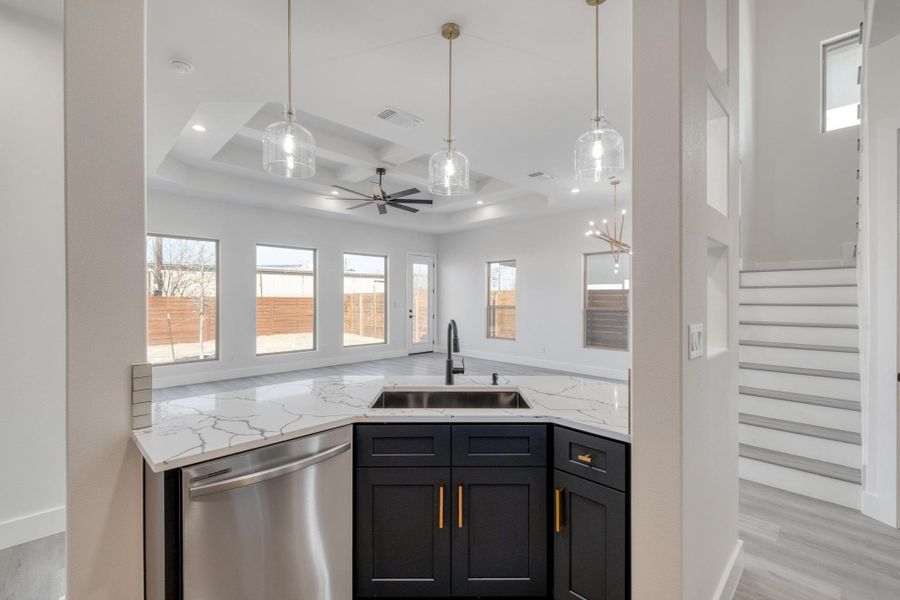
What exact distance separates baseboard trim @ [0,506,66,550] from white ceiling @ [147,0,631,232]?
9.41 ft

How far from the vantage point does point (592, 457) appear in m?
1.68

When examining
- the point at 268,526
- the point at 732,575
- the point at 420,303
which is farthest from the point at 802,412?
the point at 420,303

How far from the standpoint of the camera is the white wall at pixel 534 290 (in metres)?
7.13

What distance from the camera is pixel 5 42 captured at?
7.55 feet

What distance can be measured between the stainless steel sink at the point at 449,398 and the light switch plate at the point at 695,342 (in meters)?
1.01

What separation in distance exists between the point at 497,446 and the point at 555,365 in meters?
5.94

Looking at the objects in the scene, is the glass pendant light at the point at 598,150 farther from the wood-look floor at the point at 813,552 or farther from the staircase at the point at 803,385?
the wood-look floor at the point at 813,552

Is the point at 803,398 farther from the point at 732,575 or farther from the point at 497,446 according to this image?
the point at 497,446

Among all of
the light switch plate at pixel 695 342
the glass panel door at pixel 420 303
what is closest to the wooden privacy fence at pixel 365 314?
the glass panel door at pixel 420 303

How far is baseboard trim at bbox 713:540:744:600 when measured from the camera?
1.84 m

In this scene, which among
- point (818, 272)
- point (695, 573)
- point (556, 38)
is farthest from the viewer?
point (818, 272)

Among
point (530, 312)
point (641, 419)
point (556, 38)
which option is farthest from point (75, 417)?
point (530, 312)

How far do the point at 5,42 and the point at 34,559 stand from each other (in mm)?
2870

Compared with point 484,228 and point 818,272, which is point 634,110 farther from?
point 484,228
